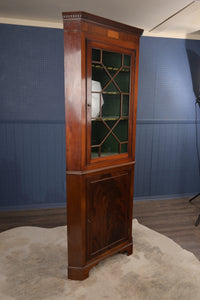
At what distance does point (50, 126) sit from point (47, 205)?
110 cm

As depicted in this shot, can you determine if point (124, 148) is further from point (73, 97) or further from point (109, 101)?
point (73, 97)

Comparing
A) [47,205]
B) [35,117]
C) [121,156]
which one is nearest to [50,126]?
[35,117]

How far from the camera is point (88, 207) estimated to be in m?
2.05

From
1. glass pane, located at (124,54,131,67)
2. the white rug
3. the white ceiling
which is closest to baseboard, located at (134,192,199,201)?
the white rug

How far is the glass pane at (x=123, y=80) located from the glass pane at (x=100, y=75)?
4.0 inches

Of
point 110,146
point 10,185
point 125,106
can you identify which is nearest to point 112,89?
point 125,106

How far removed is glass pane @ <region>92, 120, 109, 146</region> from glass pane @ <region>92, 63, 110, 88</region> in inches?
12.0

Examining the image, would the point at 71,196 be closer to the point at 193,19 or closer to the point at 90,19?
the point at 90,19

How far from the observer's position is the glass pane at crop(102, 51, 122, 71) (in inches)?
77.4

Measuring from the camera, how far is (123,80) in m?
2.12

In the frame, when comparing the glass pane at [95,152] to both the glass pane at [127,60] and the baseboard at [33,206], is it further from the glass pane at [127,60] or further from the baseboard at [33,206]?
the baseboard at [33,206]

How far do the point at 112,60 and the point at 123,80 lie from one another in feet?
0.64

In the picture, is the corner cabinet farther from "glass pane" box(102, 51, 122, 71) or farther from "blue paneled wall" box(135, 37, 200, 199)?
"blue paneled wall" box(135, 37, 200, 199)

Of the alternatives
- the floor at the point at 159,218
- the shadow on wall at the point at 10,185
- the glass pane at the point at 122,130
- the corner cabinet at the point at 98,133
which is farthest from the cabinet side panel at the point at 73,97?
the shadow on wall at the point at 10,185
